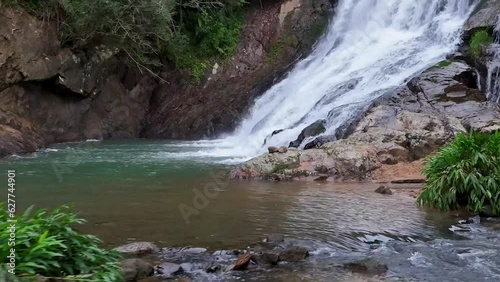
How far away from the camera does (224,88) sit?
2520 cm

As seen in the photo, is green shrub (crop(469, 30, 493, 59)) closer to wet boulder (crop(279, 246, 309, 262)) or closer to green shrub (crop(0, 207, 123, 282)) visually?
wet boulder (crop(279, 246, 309, 262))

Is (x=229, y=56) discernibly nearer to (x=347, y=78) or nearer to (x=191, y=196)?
(x=347, y=78)

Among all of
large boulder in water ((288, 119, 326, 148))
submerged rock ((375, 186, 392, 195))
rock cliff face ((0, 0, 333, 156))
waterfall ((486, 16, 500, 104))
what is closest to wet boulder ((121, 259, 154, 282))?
submerged rock ((375, 186, 392, 195))

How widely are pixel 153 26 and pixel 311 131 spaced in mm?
9045

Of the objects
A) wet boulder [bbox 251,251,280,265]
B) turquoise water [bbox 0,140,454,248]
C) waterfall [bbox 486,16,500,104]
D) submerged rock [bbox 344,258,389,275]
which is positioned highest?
waterfall [bbox 486,16,500,104]

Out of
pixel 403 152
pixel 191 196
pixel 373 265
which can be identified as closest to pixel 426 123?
pixel 403 152

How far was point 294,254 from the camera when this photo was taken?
6.64 metres

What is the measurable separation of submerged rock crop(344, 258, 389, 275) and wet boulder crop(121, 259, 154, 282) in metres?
2.38

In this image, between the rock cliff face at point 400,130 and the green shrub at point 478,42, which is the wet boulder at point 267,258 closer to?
the rock cliff face at point 400,130

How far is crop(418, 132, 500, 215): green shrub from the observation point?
908cm

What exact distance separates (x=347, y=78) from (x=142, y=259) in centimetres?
1547

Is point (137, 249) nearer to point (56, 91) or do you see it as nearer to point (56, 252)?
point (56, 252)

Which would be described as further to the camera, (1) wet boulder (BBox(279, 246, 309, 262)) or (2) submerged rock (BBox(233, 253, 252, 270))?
(1) wet boulder (BBox(279, 246, 309, 262))

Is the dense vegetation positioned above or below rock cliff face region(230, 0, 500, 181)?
above
